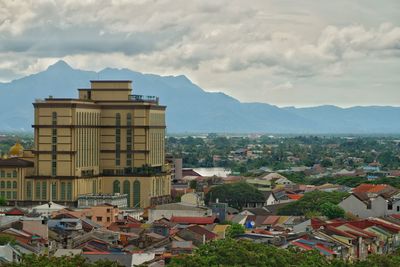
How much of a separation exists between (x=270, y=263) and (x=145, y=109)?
60.6m

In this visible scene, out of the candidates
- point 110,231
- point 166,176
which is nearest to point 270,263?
point 110,231

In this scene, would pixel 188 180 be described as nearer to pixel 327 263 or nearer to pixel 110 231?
pixel 110 231

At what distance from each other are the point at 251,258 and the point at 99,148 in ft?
203

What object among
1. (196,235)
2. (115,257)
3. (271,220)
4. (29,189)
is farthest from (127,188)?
(115,257)

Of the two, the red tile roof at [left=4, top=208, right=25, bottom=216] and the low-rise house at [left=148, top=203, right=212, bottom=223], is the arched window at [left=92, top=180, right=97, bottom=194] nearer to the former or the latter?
the low-rise house at [left=148, top=203, right=212, bottom=223]

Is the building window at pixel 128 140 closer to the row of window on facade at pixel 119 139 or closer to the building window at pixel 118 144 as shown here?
the row of window on facade at pixel 119 139

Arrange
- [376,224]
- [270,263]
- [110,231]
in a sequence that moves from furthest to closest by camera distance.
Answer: [376,224] < [110,231] < [270,263]

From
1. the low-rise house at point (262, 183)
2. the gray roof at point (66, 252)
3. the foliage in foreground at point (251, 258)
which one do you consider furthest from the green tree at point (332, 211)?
the low-rise house at point (262, 183)

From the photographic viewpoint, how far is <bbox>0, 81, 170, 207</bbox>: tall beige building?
11119 centimetres

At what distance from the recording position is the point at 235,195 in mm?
120625

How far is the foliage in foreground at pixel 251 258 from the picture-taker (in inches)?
2227

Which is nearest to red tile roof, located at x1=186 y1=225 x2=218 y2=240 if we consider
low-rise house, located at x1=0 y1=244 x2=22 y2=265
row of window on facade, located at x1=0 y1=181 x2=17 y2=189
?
low-rise house, located at x1=0 y1=244 x2=22 y2=265

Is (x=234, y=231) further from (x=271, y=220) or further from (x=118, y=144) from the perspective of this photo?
(x=118, y=144)

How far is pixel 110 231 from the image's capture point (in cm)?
8019
